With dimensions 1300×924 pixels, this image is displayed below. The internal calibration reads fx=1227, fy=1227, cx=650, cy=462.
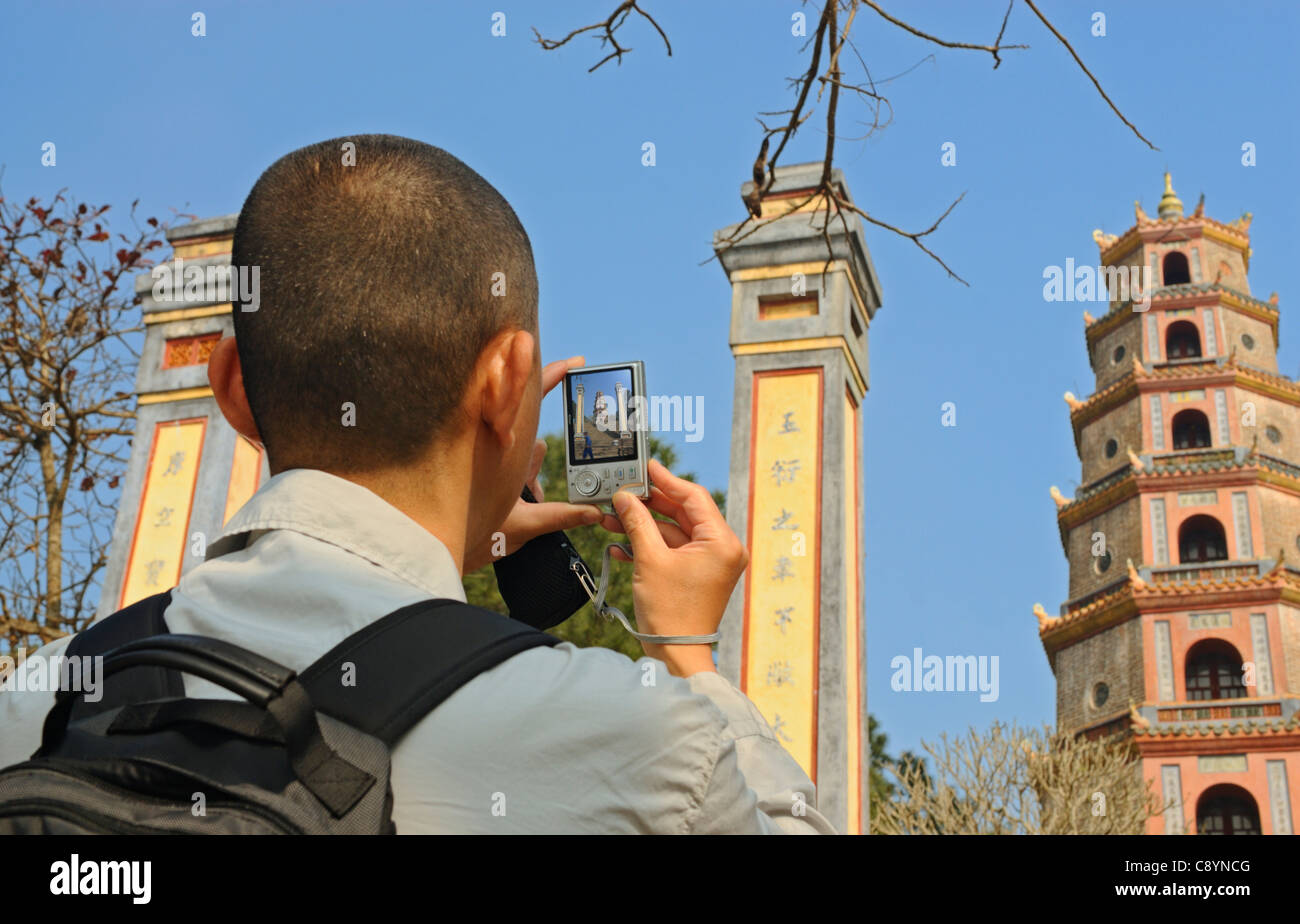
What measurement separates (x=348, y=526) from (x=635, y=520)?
15.4 inches

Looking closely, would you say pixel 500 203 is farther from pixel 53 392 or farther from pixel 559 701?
pixel 53 392

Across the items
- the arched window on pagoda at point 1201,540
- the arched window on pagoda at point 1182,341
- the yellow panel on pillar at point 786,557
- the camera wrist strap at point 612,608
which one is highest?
the arched window on pagoda at point 1182,341

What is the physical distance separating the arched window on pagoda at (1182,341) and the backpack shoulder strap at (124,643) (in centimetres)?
2275

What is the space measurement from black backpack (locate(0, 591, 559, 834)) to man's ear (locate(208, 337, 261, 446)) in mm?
395

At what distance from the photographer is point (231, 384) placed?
1.17 m

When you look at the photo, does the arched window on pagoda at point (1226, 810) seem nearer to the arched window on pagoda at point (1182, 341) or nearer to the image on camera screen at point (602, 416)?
the arched window on pagoda at point (1182, 341)

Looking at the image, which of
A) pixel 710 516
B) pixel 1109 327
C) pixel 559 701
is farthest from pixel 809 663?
pixel 1109 327

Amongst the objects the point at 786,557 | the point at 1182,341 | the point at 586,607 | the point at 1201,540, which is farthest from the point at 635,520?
the point at 1182,341

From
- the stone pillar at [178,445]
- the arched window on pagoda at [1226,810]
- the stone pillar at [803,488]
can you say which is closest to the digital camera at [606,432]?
the stone pillar at [803,488]

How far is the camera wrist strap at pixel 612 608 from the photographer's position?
1190mm

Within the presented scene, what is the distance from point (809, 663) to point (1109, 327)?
58.1 ft

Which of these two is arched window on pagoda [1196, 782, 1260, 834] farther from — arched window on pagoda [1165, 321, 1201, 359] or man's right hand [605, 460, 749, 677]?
man's right hand [605, 460, 749, 677]

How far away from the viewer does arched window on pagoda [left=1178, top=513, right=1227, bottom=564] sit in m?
19.6

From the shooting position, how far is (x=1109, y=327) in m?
22.0
